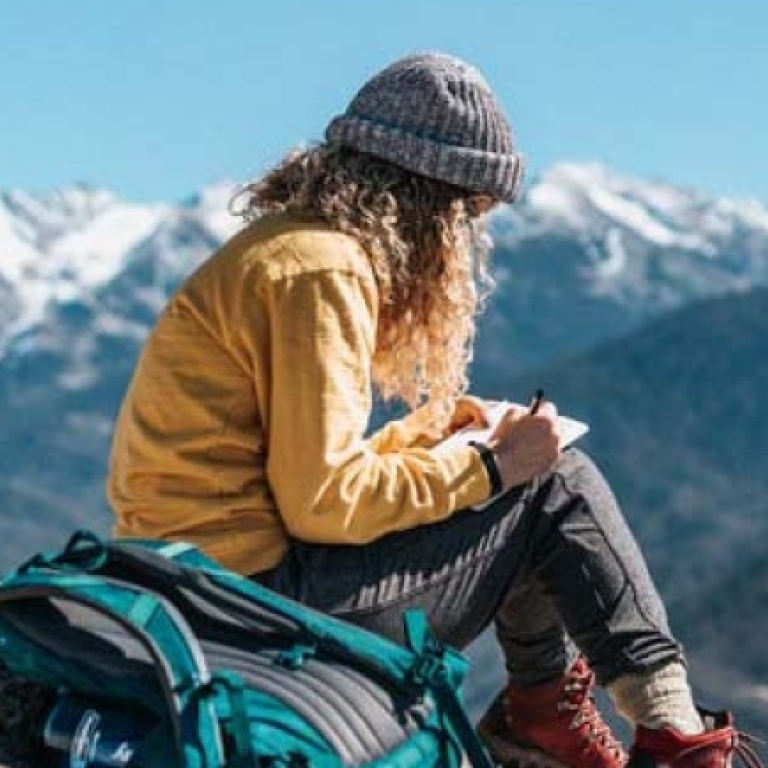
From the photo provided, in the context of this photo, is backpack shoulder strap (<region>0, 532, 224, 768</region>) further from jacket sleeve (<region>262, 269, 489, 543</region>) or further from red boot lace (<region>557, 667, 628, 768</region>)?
red boot lace (<region>557, 667, 628, 768</region>)

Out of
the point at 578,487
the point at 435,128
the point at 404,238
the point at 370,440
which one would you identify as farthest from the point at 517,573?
the point at 435,128

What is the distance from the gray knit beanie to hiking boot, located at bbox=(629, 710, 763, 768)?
1.50 metres

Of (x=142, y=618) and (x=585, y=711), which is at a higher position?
(x=585, y=711)

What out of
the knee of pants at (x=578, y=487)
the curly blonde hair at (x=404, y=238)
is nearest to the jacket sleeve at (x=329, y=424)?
the curly blonde hair at (x=404, y=238)

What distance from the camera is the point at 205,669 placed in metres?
4.37

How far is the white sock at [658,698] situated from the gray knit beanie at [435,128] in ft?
4.40

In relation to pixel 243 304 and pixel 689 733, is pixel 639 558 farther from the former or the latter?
pixel 243 304

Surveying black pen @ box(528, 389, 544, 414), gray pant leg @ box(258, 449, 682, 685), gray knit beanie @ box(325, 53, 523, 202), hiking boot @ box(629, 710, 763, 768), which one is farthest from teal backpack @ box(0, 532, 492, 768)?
gray knit beanie @ box(325, 53, 523, 202)

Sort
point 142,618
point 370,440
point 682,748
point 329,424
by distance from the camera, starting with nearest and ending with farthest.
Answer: point 142,618 < point 329,424 < point 682,748 < point 370,440

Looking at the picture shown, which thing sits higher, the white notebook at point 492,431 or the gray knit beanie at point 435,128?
the gray knit beanie at point 435,128

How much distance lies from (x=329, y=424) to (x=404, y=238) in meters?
0.68

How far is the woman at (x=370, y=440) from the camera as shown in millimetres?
5363

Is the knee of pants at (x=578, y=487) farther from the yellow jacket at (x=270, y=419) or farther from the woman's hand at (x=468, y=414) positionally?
the woman's hand at (x=468, y=414)

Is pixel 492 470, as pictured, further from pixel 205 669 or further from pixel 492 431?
pixel 205 669
